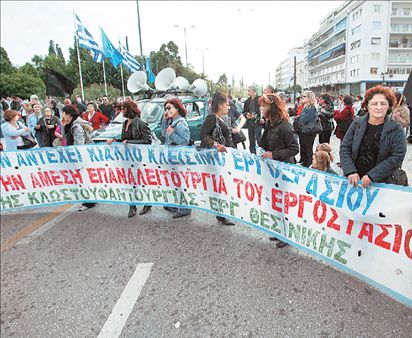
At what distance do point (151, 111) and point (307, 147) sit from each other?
12.6 ft

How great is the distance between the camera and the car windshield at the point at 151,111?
7575 millimetres

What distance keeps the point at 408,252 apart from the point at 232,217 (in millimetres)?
1951

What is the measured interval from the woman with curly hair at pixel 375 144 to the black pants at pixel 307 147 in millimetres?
3166

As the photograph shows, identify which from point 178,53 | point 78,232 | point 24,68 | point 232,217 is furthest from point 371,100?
point 178,53

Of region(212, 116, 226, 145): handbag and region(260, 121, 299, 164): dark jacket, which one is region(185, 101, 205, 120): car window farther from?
region(260, 121, 299, 164): dark jacket

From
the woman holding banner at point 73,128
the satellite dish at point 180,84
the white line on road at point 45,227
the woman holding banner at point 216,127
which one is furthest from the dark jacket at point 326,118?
the white line on road at point 45,227

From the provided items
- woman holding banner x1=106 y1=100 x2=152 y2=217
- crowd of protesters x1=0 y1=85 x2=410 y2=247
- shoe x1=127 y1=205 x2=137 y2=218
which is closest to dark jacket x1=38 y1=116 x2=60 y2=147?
crowd of protesters x1=0 y1=85 x2=410 y2=247

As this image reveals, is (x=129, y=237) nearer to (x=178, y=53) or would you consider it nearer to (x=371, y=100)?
(x=371, y=100)

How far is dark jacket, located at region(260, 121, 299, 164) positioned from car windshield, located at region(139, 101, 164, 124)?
4.45 meters

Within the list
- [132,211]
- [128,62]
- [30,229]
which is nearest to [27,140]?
[30,229]

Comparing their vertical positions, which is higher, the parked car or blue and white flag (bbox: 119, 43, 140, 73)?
blue and white flag (bbox: 119, 43, 140, 73)

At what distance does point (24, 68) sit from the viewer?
211 ft

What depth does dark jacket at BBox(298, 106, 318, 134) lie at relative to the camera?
598cm

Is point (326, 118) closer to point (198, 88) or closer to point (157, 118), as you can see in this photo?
point (157, 118)
